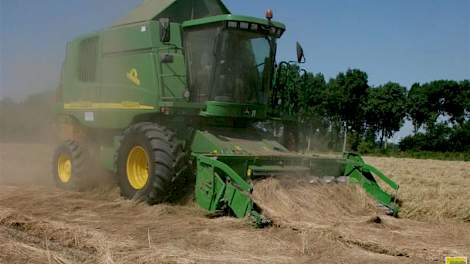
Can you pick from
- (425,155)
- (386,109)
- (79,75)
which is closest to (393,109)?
(386,109)

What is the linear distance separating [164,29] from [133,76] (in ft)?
3.93

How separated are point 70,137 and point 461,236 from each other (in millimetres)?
7205

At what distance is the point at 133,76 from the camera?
8688mm

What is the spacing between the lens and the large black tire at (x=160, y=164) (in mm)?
7312

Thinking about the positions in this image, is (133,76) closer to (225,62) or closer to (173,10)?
(173,10)

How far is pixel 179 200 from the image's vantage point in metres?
7.62

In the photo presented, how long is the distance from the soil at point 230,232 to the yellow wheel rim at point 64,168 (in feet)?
5.69

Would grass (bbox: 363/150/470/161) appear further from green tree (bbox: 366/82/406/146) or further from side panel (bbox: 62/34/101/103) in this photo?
side panel (bbox: 62/34/101/103)

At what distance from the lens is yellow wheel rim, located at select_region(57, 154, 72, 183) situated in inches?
397

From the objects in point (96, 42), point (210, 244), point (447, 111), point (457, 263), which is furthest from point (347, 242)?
point (447, 111)

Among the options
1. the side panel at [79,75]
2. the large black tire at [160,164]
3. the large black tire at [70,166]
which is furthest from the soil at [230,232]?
the side panel at [79,75]

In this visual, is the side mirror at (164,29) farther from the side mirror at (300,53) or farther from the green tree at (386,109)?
the green tree at (386,109)

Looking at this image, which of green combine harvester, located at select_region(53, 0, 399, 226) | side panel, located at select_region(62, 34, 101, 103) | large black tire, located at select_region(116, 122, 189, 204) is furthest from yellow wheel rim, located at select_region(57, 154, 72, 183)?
large black tire, located at select_region(116, 122, 189, 204)

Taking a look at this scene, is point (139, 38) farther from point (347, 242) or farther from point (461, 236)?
point (461, 236)
